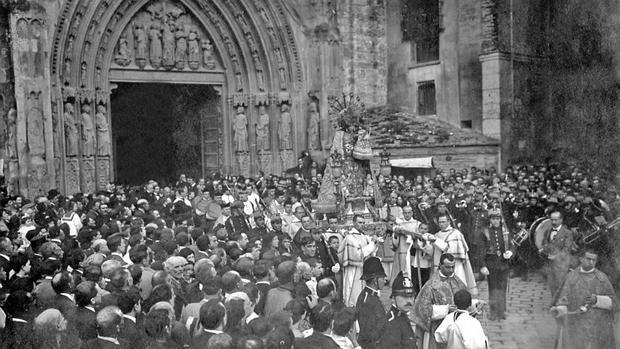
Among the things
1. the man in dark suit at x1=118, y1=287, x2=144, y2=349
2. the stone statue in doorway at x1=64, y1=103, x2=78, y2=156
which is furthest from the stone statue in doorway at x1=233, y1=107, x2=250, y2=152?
the man in dark suit at x1=118, y1=287, x2=144, y2=349

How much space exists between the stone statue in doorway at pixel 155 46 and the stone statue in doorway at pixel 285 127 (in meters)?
4.40

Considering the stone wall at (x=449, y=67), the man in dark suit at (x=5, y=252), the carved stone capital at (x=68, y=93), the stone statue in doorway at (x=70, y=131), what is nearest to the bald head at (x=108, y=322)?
the man in dark suit at (x=5, y=252)

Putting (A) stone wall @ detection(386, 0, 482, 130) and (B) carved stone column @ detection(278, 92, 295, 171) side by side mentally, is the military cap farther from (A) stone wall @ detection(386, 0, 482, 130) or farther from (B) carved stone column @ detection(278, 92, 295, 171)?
(A) stone wall @ detection(386, 0, 482, 130)

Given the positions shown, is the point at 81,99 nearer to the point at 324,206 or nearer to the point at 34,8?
the point at 34,8

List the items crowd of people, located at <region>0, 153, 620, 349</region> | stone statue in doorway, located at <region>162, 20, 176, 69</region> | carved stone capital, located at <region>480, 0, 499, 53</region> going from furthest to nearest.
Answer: carved stone capital, located at <region>480, 0, 499, 53</region> → stone statue in doorway, located at <region>162, 20, 176, 69</region> → crowd of people, located at <region>0, 153, 620, 349</region>

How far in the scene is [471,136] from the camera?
24.8 meters

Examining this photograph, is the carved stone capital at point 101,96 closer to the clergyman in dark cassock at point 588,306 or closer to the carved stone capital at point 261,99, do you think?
the carved stone capital at point 261,99

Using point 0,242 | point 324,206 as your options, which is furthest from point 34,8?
point 0,242

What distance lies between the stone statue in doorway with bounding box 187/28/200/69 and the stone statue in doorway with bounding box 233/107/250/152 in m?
2.09

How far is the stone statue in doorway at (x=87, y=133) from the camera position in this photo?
19.8 m

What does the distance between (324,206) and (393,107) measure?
1206cm

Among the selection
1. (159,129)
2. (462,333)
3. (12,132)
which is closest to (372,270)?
(462,333)

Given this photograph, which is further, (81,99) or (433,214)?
(81,99)

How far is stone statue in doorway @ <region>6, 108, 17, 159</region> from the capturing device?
18.3m
